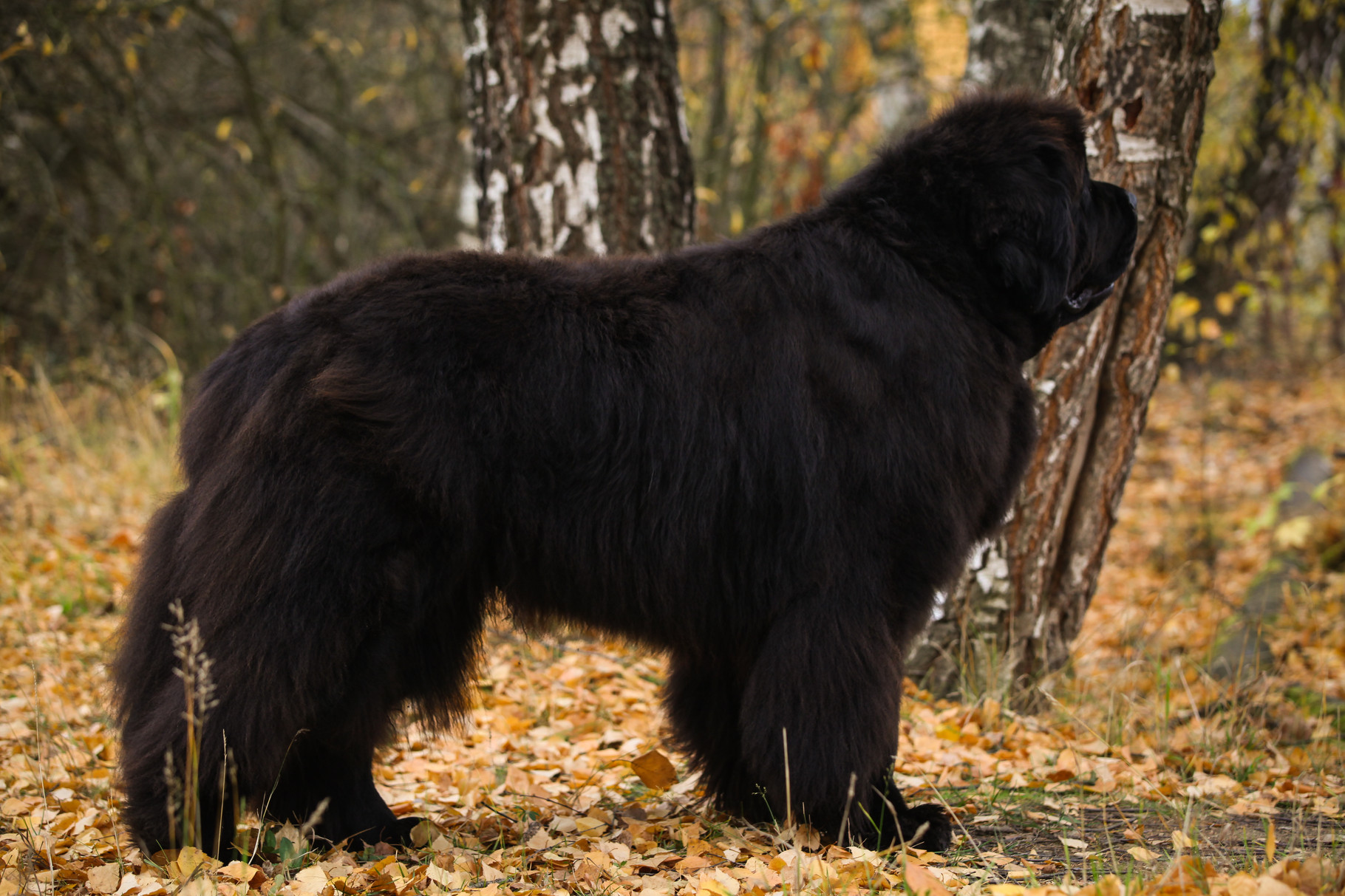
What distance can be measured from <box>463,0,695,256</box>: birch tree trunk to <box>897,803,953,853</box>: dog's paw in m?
2.47

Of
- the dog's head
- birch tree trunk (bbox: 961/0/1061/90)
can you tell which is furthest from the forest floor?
birch tree trunk (bbox: 961/0/1061/90)

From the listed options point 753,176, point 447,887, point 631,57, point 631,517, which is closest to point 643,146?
point 631,57

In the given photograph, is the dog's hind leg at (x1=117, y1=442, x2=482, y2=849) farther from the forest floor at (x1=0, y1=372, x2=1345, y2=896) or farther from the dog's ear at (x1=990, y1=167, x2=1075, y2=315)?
the dog's ear at (x1=990, y1=167, x2=1075, y2=315)

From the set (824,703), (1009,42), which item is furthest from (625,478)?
(1009,42)

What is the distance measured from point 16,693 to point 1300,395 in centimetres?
1159

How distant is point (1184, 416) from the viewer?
34.6 feet

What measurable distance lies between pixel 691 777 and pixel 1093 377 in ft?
6.76

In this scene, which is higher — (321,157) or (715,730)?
(321,157)

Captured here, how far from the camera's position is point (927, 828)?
258 cm

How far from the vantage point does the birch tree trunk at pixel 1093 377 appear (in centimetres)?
344

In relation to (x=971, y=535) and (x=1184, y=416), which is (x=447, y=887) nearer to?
(x=971, y=535)

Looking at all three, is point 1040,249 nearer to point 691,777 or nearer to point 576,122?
point 691,777

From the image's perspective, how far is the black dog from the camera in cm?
230

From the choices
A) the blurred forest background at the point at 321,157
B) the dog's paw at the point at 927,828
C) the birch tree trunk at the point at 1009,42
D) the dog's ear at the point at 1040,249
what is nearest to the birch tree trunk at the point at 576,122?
the birch tree trunk at the point at 1009,42
